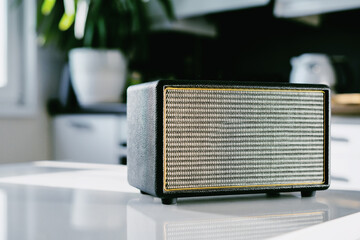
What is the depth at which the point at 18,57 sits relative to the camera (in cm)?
273

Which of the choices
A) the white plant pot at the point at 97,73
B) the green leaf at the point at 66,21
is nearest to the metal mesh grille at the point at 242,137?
the white plant pot at the point at 97,73

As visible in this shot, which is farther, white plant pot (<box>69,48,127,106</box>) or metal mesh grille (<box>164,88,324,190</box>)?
white plant pot (<box>69,48,127,106</box>)

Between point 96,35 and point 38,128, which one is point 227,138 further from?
point 38,128

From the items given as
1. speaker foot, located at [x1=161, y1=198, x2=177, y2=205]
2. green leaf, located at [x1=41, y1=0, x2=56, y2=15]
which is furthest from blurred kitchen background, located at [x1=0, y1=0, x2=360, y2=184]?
speaker foot, located at [x1=161, y1=198, x2=177, y2=205]

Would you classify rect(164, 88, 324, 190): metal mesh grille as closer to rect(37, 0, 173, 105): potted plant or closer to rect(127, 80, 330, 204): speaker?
rect(127, 80, 330, 204): speaker

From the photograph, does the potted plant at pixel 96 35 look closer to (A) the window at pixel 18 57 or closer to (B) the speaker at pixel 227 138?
(A) the window at pixel 18 57

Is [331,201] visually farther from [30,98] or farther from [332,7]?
[30,98]

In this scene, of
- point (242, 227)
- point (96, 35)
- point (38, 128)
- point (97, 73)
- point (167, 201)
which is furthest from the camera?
point (38, 128)

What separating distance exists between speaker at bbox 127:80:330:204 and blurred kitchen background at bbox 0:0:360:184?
1.70 m

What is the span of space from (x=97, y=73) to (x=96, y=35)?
25 cm

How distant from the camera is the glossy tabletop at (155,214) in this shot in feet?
1.28

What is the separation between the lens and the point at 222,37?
2941mm

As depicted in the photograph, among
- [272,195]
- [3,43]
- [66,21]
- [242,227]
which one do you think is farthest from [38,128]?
[242,227]

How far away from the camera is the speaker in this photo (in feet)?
1.72
